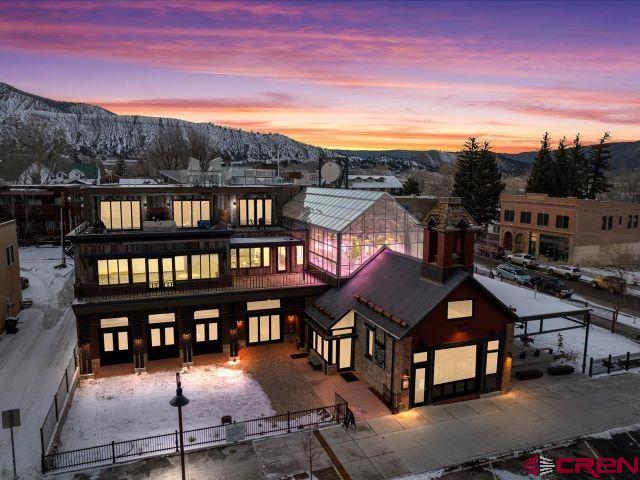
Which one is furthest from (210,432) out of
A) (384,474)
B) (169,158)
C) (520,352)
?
(169,158)

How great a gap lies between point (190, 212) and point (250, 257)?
7237mm

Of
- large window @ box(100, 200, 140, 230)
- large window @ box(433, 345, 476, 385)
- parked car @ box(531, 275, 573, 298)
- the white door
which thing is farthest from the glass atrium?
parked car @ box(531, 275, 573, 298)

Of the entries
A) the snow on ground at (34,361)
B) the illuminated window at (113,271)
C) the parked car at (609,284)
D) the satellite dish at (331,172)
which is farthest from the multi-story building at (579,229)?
the snow on ground at (34,361)

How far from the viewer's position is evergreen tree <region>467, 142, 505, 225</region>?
78.9m

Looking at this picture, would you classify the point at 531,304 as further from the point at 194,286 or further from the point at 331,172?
the point at 194,286

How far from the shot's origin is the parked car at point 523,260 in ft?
193

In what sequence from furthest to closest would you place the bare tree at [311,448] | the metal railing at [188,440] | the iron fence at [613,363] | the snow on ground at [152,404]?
the iron fence at [613,363]
the snow on ground at [152,404]
the metal railing at [188,440]
the bare tree at [311,448]

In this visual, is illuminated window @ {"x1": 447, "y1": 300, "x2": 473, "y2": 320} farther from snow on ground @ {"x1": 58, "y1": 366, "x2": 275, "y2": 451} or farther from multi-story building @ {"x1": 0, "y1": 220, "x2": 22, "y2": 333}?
multi-story building @ {"x1": 0, "y1": 220, "x2": 22, "y2": 333}

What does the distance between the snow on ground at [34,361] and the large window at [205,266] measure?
9.51m

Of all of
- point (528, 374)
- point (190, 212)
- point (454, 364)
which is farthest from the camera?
point (190, 212)

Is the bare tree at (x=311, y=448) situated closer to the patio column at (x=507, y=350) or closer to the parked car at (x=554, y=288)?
the patio column at (x=507, y=350)

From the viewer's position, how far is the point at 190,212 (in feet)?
121

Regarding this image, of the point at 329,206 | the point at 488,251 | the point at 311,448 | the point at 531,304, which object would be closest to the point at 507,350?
the point at 531,304

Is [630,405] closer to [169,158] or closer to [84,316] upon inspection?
[84,316]
